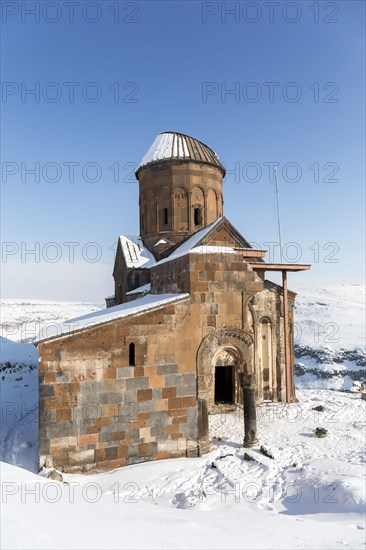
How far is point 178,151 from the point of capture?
1798 centimetres

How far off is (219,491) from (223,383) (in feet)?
22.1

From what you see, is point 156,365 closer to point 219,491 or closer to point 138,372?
point 138,372

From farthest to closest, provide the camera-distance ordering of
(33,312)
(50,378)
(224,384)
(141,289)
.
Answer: (33,312), (141,289), (224,384), (50,378)

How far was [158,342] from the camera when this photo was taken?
28.7 feet

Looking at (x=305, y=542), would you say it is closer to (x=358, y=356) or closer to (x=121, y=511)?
(x=121, y=511)

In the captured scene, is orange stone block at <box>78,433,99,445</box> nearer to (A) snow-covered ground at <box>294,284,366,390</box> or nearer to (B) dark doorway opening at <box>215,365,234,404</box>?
(B) dark doorway opening at <box>215,365,234,404</box>

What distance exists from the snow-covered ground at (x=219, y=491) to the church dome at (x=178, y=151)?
1171 centimetres

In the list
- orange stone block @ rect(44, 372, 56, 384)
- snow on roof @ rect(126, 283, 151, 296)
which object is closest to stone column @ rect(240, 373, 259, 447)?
orange stone block @ rect(44, 372, 56, 384)

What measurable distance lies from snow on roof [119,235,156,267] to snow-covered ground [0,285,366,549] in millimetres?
7130

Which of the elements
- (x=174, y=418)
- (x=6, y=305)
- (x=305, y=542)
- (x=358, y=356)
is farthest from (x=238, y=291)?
(x=6, y=305)

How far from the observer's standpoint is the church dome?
1784cm

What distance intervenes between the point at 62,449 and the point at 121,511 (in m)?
3.73

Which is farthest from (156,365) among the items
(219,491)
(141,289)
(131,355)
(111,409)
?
(141,289)

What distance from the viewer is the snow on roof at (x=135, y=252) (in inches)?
664
